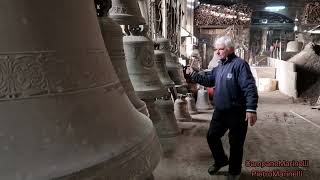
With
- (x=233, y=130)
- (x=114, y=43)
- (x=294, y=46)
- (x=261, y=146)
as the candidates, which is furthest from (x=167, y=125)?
(x=294, y=46)

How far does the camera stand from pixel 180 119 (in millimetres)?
6762

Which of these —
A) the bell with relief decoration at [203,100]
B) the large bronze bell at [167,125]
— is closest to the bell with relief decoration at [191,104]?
the bell with relief decoration at [203,100]

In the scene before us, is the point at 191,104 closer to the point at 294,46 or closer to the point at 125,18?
the point at 125,18

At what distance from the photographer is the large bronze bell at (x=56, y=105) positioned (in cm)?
90

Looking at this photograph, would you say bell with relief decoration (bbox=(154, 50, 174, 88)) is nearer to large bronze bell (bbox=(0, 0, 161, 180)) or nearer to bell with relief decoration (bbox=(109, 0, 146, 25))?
bell with relief decoration (bbox=(109, 0, 146, 25))

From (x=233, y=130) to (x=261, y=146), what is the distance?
6.09 feet

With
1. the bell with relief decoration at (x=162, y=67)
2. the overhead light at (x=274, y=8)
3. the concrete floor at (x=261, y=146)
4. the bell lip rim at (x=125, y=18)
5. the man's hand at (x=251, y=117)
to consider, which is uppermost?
the overhead light at (x=274, y=8)

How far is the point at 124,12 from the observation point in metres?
2.48

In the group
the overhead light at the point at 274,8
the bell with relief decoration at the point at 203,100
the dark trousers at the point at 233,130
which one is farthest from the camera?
the overhead light at the point at 274,8

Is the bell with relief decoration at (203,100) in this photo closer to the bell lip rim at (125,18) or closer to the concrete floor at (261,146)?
the concrete floor at (261,146)

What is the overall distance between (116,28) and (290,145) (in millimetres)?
4316

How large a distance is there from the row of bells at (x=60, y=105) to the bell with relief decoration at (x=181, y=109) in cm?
537

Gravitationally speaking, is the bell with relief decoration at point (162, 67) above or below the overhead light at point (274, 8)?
below

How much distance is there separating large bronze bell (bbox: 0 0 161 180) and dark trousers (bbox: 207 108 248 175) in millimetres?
2508
